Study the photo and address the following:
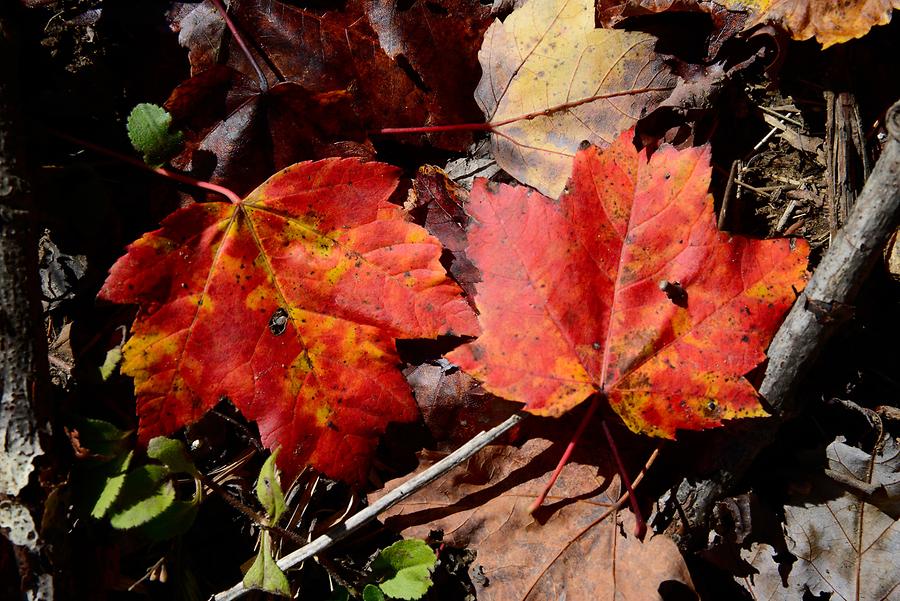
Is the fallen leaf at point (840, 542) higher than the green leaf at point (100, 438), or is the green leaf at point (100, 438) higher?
the green leaf at point (100, 438)

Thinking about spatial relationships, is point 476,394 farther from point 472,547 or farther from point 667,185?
point 667,185

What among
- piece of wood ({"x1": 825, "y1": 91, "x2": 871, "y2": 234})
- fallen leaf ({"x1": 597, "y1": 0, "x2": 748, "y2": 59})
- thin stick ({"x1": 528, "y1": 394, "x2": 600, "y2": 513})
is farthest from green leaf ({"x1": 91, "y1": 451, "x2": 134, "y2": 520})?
piece of wood ({"x1": 825, "y1": 91, "x2": 871, "y2": 234})

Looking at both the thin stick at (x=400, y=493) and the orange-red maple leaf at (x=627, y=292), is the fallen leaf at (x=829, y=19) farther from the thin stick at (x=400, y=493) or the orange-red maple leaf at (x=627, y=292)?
the thin stick at (x=400, y=493)

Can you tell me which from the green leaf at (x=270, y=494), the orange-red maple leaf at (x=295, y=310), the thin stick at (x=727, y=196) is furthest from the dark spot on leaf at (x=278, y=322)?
the thin stick at (x=727, y=196)

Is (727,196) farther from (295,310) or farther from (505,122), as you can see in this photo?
(295,310)

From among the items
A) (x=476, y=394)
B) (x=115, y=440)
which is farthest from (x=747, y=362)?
(x=115, y=440)

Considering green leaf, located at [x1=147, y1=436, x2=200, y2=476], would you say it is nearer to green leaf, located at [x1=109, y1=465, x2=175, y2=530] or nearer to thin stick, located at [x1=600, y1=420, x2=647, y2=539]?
green leaf, located at [x1=109, y1=465, x2=175, y2=530]

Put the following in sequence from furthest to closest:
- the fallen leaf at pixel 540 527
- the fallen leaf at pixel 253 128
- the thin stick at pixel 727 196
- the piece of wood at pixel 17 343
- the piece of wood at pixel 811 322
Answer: the thin stick at pixel 727 196, the fallen leaf at pixel 253 128, the fallen leaf at pixel 540 527, the piece of wood at pixel 17 343, the piece of wood at pixel 811 322
